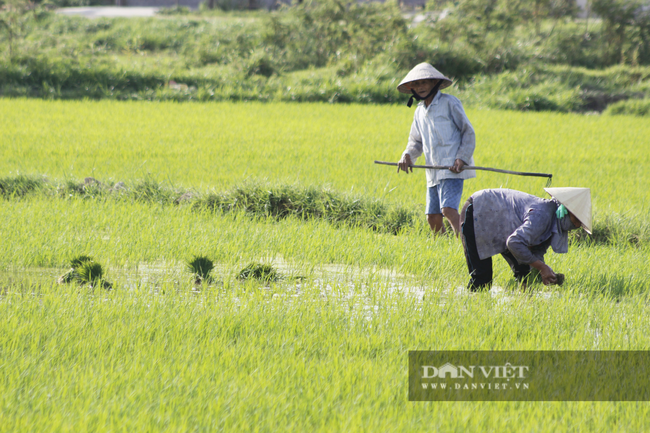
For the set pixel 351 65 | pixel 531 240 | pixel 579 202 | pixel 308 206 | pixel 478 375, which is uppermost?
pixel 351 65

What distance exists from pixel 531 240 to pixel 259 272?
4.74 ft

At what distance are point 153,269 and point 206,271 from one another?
0.41m

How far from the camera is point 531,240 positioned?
2.82m

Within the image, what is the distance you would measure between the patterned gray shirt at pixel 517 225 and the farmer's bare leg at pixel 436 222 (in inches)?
38.5

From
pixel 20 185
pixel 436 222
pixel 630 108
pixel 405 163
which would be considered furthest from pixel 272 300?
pixel 630 108

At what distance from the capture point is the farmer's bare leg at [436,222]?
406cm

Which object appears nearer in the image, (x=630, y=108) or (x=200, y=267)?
(x=200, y=267)

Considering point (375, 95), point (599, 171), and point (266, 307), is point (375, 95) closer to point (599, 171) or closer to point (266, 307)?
point (599, 171)

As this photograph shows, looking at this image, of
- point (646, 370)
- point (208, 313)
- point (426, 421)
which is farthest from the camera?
point (208, 313)

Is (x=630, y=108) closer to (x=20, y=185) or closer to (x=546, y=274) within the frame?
(x=546, y=274)

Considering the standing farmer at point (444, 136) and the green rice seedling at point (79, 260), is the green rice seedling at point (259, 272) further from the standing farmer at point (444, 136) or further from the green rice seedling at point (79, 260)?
the standing farmer at point (444, 136)

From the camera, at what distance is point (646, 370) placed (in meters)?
2.23

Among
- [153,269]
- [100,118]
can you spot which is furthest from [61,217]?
[100,118]

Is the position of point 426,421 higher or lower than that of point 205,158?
lower
